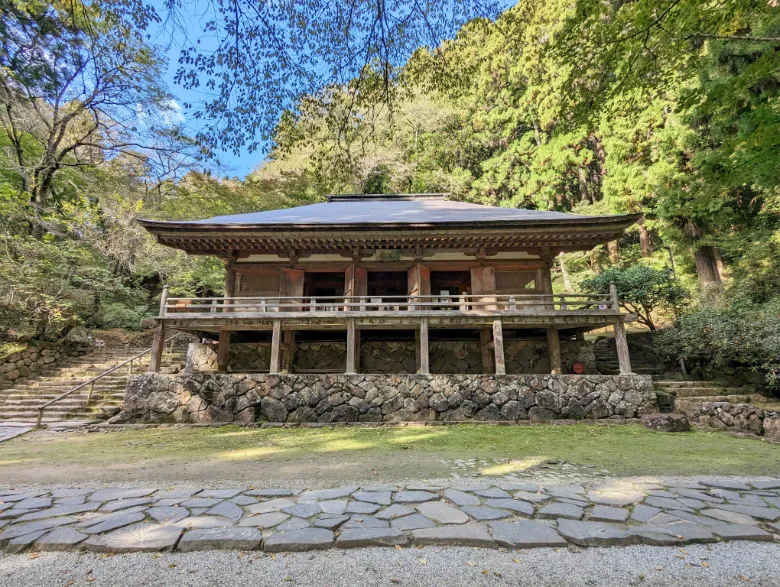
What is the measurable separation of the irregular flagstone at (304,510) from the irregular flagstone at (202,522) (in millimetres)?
457

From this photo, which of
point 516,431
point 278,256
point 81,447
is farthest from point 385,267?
point 81,447

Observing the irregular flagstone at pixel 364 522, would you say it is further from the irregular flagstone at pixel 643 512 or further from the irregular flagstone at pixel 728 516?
the irregular flagstone at pixel 728 516

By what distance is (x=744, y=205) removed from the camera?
14.0 meters

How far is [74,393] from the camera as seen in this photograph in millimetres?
10391

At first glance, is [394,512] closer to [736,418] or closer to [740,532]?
[740,532]

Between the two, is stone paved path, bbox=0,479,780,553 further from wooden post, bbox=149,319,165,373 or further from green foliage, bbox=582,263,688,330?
green foliage, bbox=582,263,688,330

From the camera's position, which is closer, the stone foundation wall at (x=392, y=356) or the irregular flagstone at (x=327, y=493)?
the irregular flagstone at (x=327, y=493)

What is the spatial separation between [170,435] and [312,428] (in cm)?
288

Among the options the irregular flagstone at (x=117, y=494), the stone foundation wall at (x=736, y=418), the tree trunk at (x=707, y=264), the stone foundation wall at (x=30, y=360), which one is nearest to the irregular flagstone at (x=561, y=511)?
the irregular flagstone at (x=117, y=494)

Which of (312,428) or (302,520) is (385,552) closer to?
(302,520)

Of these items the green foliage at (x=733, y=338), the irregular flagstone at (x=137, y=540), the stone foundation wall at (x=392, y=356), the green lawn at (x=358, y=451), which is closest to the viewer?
the irregular flagstone at (x=137, y=540)

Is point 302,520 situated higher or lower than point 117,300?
lower

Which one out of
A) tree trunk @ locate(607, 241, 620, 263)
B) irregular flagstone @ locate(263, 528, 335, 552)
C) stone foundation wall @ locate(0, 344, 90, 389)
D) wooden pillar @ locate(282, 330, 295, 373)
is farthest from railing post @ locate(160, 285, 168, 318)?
tree trunk @ locate(607, 241, 620, 263)

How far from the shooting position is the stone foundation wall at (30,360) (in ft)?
37.3
